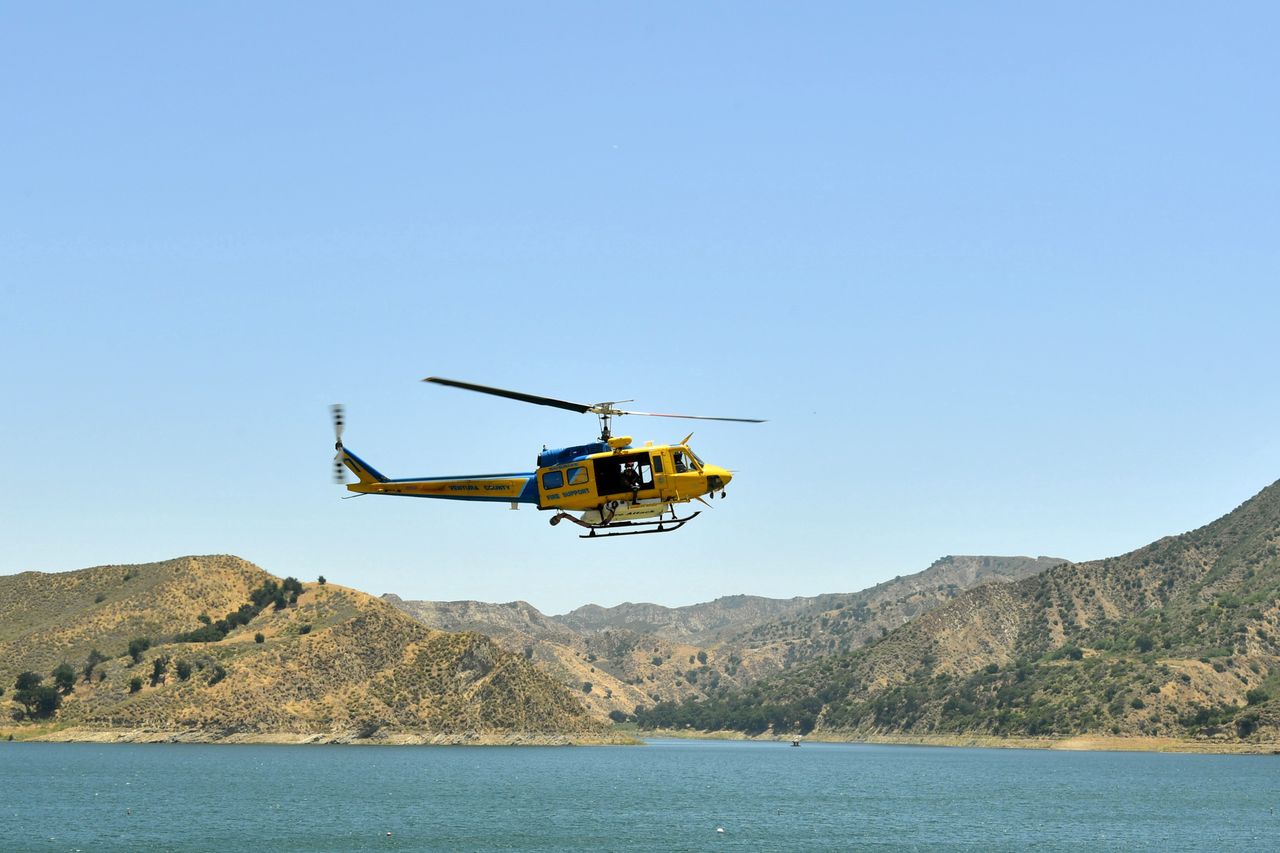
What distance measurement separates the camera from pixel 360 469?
64.1 metres

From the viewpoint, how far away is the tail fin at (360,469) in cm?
6357

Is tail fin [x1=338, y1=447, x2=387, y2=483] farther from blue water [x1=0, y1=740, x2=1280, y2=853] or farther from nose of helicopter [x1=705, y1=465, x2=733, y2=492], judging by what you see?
blue water [x1=0, y1=740, x2=1280, y2=853]

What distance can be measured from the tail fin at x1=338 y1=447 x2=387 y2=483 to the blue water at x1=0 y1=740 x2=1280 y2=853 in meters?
38.1

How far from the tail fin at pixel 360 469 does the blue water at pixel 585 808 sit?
38.1 meters

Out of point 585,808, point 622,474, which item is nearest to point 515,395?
point 622,474

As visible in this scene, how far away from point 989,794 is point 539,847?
243ft

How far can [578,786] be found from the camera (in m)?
156

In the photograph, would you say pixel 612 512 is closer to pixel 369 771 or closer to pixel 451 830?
pixel 451 830

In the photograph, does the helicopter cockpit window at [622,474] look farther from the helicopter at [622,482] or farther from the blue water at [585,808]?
the blue water at [585,808]

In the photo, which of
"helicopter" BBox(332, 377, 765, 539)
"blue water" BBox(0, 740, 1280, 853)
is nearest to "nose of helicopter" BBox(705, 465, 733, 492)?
"helicopter" BBox(332, 377, 765, 539)

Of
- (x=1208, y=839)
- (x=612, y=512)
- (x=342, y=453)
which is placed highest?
(x=342, y=453)

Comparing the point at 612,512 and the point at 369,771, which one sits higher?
the point at 612,512

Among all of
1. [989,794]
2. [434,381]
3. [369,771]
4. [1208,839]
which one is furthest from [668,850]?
[369,771]

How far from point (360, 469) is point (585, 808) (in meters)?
69.8
